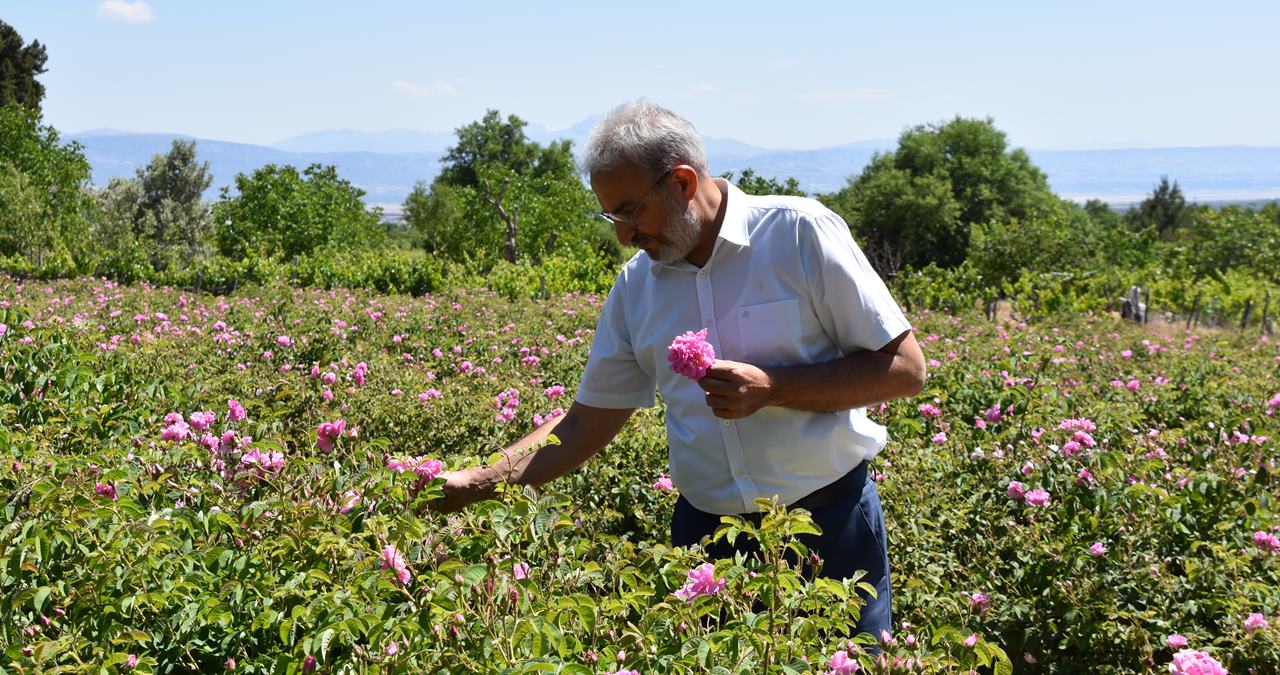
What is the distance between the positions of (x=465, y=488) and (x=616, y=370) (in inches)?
19.2

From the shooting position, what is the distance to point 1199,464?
163 inches

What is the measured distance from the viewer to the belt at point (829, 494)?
7.27 feet

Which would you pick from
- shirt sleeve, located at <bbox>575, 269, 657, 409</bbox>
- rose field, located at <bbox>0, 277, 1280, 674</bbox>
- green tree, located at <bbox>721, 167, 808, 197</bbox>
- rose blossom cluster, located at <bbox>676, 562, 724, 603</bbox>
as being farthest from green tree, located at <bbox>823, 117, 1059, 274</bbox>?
rose blossom cluster, located at <bbox>676, 562, 724, 603</bbox>

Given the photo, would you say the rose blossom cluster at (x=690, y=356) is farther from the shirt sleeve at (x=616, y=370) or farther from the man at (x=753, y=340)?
the shirt sleeve at (x=616, y=370)

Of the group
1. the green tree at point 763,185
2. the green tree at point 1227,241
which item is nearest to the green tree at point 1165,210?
the green tree at point 1227,241

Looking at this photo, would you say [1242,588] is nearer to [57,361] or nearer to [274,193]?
[57,361]

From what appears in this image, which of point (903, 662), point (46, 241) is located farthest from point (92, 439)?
point (46, 241)

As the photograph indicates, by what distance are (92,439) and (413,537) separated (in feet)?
5.45

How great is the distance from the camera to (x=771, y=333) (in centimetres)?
216

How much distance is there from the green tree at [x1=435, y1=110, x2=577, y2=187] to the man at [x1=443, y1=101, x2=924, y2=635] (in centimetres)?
6450

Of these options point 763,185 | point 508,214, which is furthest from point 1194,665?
point 508,214

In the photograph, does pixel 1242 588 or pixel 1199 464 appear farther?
pixel 1199 464

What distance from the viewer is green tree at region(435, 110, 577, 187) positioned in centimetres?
6675

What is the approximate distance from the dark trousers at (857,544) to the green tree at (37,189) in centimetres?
2197
